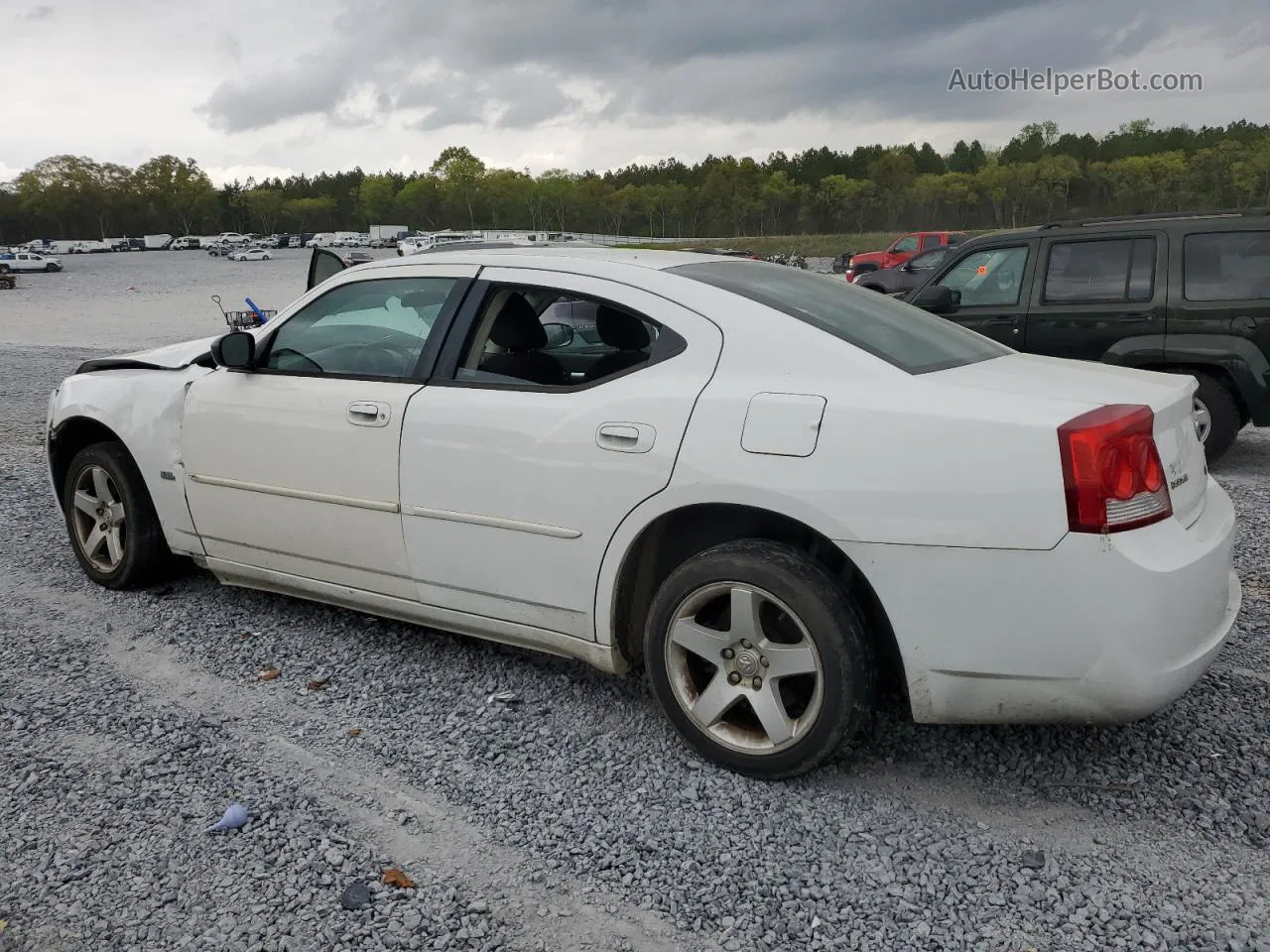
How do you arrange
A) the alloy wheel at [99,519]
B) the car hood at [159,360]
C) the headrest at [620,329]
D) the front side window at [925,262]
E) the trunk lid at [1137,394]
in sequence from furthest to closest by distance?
the front side window at [925,262] → the alloy wheel at [99,519] → the car hood at [159,360] → the headrest at [620,329] → the trunk lid at [1137,394]

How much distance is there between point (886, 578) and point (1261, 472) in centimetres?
575

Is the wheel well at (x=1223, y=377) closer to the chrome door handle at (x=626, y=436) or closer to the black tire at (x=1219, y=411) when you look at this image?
the black tire at (x=1219, y=411)

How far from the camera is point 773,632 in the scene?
312cm

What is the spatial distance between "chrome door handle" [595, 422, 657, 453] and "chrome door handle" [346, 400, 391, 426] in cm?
94

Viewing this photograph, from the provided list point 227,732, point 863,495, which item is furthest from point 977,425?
point 227,732

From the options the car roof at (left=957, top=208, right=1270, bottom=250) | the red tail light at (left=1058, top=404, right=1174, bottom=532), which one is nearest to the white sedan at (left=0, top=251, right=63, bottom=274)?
the car roof at (left=957, top=208, right=1270, bottom=250)

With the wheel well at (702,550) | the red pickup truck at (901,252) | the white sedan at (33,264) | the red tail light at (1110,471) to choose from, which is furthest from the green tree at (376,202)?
the red tail light at (1110,471)

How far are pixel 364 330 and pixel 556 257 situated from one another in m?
0.95

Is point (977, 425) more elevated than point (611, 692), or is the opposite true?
point (977, 425)

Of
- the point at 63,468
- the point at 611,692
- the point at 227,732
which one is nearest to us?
the point at 227,732

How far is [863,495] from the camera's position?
9.16ft

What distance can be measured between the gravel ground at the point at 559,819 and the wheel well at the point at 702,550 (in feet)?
1.27

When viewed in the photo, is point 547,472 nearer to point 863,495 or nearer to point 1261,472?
point 863,495

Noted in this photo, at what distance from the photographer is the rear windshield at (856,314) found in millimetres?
3201
